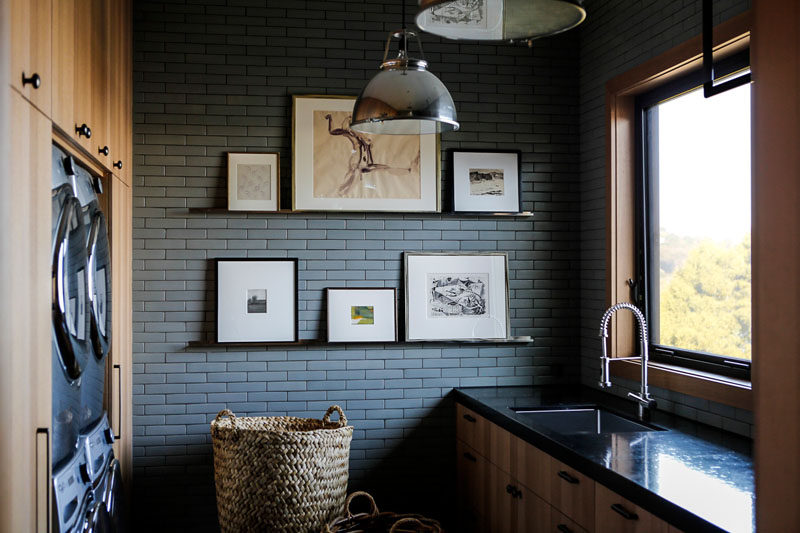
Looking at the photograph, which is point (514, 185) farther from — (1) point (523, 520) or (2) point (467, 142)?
(1) point (523, 520)

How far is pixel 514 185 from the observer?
14.0 ft

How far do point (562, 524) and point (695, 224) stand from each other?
5.04ft

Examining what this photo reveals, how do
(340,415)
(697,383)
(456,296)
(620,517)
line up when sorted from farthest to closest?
(456,296), (340,415), (697,383), (620,517)

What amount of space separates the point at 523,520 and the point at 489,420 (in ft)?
1.92

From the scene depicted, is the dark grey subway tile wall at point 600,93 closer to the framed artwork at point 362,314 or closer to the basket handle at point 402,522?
the framed artwork at point 362,314

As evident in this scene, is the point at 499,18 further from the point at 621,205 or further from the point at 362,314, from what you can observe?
the point at 362,314

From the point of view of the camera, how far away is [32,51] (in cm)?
214

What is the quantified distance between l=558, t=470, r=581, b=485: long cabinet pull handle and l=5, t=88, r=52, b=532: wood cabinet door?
170 centimetres

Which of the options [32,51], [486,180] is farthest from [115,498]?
[486,180]

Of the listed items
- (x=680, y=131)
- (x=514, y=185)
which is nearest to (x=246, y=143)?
(x=514, y=185)

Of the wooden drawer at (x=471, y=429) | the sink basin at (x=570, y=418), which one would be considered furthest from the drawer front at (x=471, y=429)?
the sink basin at (x=570, y=418)

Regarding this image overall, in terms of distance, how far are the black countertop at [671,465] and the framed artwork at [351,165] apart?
4.41ft

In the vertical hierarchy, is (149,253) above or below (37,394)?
above

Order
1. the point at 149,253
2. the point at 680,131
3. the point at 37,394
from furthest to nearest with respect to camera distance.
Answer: the point at 149,253 → the point at 680,131 → the point at 37,394
